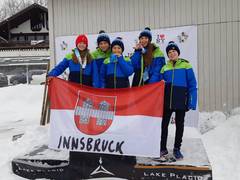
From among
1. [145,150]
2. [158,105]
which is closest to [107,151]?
[145,150]

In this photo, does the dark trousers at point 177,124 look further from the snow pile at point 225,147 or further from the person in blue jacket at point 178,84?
the snow pile at point 225,147

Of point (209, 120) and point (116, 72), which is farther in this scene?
point (209, 120)

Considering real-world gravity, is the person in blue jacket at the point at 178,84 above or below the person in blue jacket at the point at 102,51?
below

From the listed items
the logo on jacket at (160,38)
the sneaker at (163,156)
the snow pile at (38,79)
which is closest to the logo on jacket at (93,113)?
the sneaker at (163,156)

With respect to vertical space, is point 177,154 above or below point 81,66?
below

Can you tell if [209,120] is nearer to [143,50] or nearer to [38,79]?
[143,50]

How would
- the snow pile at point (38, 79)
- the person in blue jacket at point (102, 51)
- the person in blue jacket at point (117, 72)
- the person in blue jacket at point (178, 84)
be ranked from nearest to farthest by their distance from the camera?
the person in blue jacket at point (178, 84) → the person in blue jacket at point (117, 72) → the person in blue jacket at point (102, 51) → the snow pile at point (38, 79)

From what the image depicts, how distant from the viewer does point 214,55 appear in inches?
337

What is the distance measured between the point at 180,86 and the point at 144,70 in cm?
70

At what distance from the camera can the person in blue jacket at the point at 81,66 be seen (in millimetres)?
5640

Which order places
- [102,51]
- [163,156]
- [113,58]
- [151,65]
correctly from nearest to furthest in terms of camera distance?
[113,58], [163,156], [151,65], [102,51]

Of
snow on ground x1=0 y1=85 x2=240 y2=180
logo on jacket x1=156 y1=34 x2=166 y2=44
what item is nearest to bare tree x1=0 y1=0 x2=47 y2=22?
snow on ground x1=0 y1=85 x2=240 y2=180

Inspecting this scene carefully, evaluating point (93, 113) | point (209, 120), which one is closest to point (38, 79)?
point (209, 120)

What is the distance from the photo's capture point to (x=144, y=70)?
571 cm
